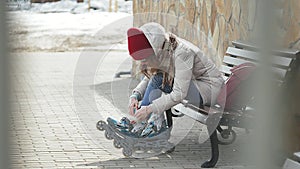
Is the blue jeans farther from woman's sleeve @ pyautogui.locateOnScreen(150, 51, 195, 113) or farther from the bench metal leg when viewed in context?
the bench metal leg

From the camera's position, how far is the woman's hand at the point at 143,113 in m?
4.72

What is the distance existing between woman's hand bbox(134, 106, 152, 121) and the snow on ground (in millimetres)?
7496

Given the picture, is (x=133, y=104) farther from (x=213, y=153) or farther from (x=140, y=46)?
(x=213, y=153)

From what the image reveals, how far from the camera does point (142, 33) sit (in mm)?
4656

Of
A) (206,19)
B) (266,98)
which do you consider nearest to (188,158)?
(206,19)

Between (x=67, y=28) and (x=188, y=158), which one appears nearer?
(x=188, y=158)

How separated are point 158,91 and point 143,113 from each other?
0.70 ft

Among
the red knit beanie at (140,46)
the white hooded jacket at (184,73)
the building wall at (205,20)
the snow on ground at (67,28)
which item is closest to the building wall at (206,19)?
the building wall at (205,20)

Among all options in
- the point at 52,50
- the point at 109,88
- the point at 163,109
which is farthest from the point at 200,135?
the point at 52,50

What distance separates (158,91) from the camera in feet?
16.0

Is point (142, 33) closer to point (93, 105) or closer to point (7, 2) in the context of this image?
point (93, 105)

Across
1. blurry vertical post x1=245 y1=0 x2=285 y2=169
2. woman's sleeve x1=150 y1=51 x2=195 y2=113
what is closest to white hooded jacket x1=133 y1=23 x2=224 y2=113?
woman's sleeve x1=150 y1=51 x2=195 y2=113

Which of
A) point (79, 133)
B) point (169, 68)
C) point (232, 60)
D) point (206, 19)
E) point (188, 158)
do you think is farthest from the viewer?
point (206, 19)

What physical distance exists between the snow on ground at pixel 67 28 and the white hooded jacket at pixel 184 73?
751cm
